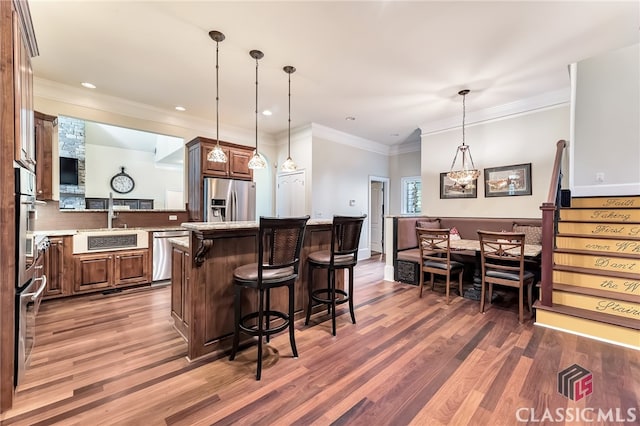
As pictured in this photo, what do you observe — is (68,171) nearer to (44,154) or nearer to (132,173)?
(44,154)

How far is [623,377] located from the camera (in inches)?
76.0

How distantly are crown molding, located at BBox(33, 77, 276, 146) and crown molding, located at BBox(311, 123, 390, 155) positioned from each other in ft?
4.95

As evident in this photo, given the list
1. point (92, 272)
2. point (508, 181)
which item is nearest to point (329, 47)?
point (508, 181)

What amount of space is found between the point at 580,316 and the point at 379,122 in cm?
423

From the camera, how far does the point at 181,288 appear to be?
2.44 m

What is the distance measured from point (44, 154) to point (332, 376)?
4603 mm

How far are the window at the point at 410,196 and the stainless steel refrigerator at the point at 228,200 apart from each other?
13.4 ft

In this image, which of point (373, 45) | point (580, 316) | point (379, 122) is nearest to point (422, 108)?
point (379, 122)

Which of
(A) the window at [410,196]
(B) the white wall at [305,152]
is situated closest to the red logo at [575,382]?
(B) the white wall at [305,152]

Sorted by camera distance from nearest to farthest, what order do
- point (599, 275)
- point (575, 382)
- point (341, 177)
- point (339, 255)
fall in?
point (575, 382), point (339, 255), point (599, 275), point (341, 177)

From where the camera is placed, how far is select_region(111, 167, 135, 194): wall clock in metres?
6.46

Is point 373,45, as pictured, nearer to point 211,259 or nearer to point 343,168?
point 211,259

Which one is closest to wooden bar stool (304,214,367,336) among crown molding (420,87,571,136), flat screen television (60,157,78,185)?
crown molding (420,87,571,136)

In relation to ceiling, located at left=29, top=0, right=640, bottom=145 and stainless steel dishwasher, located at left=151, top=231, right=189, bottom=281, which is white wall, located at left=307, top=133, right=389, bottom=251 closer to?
ceiling, located at left=29, top=0, right=640, bottom=145
